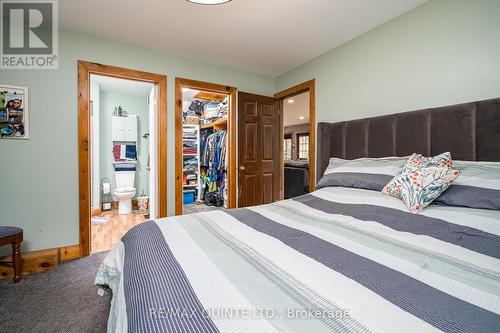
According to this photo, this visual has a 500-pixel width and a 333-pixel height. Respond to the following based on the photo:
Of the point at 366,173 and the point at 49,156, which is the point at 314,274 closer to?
the point at 366,173

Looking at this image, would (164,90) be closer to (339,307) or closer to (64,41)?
(64,41)

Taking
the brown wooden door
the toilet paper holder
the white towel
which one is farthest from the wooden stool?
the white towel

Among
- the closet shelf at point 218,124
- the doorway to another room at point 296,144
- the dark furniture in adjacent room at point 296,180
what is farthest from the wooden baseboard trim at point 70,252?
the dark furniture in adjacent room at point 296,180

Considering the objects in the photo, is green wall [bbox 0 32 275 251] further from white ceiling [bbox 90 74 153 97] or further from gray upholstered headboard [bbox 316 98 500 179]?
gray upholstered headboard [bbox 316 98 500 179]

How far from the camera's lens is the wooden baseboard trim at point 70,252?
246 cm

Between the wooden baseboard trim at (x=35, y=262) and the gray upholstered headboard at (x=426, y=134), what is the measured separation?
297 centimetres

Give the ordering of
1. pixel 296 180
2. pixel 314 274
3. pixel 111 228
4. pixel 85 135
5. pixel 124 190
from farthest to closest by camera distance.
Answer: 1. pixel 296 180
2. pixel 124 190
3. pixel 111 228
4. pixel 85 135
5. pixel 314 274

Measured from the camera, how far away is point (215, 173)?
4914 mm

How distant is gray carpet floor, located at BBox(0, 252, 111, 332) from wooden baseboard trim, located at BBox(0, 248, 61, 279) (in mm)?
84

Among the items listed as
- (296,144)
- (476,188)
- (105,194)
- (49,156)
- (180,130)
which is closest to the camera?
(476,188)

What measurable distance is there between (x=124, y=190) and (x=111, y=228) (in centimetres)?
91

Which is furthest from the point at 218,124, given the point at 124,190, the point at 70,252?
the point at 70,252

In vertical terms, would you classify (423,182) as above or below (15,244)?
above

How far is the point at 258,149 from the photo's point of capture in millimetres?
3602
